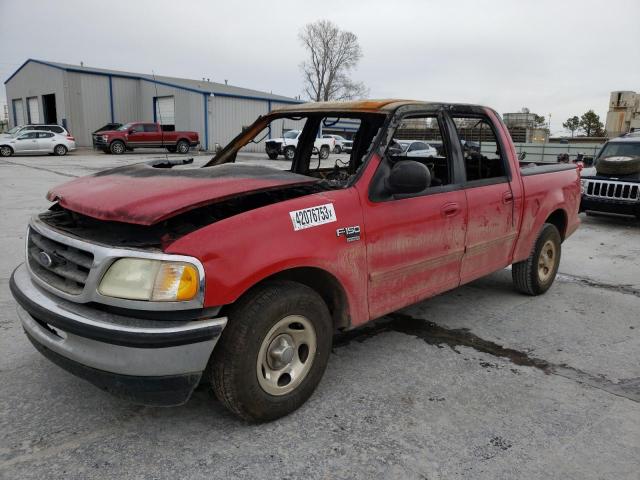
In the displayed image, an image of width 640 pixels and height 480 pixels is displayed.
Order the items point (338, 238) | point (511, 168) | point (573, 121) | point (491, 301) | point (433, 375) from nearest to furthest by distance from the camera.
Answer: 1. point (338, 238)
2. point (433, 375)
3. point (511, 168)
4. point (491, 301)
5. point (573, 121)

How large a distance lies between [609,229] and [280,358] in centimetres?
848

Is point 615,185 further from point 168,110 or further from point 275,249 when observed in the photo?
point 168,110

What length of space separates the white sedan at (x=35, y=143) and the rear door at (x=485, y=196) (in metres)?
25.7

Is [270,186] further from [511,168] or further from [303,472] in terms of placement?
[511,168]

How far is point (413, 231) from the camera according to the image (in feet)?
11.0

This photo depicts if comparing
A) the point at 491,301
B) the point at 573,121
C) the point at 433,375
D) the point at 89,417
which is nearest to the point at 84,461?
the point at 89,417

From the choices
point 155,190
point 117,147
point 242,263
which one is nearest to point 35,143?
point 117,147

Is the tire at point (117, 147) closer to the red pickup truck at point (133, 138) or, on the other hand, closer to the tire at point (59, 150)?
the red pickup truck at point (133, 138)

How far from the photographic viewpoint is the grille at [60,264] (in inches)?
97.3

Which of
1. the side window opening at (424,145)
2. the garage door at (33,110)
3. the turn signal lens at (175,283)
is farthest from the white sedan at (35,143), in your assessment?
the turn signal lens at (175,283)

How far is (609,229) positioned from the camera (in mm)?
9195

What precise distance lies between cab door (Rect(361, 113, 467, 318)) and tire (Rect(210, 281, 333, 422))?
1.69 feet

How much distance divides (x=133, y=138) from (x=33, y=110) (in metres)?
16.8

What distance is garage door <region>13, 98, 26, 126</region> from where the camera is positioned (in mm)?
41094
